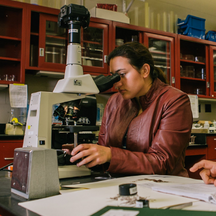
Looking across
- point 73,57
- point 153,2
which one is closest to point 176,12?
point 153,2

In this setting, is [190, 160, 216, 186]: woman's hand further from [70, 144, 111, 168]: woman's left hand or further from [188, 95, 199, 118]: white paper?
[188, 95, 199, 118]: white paper

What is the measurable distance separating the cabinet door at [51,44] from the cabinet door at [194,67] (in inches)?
69.9

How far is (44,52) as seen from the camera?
2.72m

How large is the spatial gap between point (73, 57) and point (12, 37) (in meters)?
1.92

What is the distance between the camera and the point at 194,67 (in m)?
3.97

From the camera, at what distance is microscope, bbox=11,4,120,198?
2.42 feet

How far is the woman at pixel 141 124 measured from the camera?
1043 mm

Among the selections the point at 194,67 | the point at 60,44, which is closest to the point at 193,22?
the point at 194,67

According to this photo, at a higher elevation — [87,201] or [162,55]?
[162,55]

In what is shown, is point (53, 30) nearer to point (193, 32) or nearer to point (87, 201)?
point (193, 32)

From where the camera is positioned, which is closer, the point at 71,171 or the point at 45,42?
the point at 71,171

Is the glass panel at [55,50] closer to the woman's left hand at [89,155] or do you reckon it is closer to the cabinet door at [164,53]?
the cabinet door at [164,53]

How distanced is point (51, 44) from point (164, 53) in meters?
1.62

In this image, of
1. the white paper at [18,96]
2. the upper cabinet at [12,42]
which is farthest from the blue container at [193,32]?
the white paper at [18,96]
